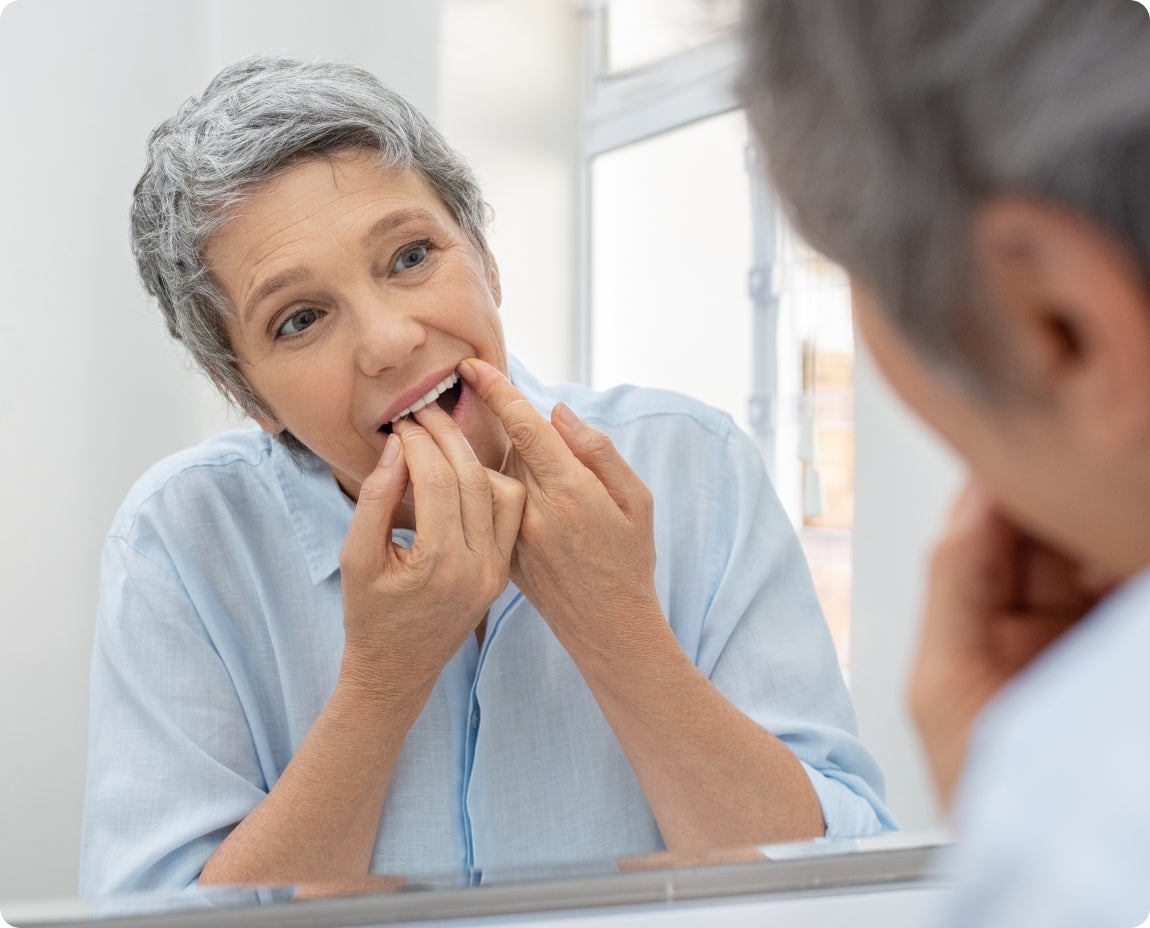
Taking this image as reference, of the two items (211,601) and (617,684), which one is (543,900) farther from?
(211,601)

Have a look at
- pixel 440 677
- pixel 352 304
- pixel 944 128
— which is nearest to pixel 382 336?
pixel 352 304

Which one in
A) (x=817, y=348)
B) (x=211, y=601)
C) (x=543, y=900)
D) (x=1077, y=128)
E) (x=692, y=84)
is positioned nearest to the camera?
(x=1077, y=128)

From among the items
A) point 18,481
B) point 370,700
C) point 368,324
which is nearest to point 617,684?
point 370,700

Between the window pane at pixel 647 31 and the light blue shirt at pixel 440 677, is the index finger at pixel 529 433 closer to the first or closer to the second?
the light blue shirt at pixel 440 677

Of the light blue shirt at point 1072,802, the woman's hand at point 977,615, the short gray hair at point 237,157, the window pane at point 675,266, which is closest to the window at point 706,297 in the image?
the window pane at point 675,266

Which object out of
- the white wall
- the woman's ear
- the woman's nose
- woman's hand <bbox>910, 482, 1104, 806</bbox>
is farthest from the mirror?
the woman's ear

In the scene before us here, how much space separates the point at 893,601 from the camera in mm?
780

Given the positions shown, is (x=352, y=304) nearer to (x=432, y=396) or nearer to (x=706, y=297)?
(x=432, y=396)

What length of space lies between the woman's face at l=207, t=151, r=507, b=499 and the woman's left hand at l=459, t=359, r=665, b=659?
0.11 ft

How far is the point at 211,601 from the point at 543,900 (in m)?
0.34

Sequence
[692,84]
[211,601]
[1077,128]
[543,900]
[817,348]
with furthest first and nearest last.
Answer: [817,348], [211,601], [692,84], [543,900], [1077,128]

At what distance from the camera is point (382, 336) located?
0.64m

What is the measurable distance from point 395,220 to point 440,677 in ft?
0.99

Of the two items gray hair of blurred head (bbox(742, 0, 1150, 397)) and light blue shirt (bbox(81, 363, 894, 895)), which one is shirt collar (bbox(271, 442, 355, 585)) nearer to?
light blue shirt (bbox(81, 363, 894, 895))
